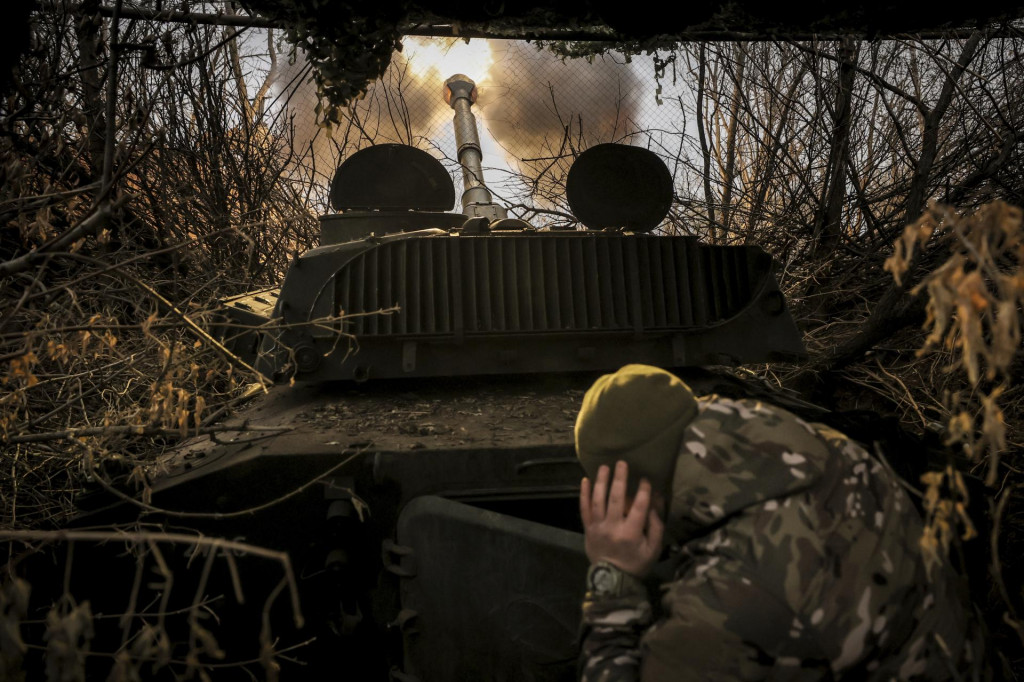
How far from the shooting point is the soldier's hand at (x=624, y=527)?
6.40ft

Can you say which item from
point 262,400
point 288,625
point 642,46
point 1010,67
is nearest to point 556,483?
point 288,625

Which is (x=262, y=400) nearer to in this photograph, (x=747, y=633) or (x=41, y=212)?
(x=41, y=212)

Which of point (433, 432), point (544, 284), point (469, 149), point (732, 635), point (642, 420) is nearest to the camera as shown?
point (732, 635)

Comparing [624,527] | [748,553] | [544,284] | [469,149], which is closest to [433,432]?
[544,284]

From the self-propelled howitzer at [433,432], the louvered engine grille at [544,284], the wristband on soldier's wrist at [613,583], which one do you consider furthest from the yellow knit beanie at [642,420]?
the louvered engine grille at [544,284]

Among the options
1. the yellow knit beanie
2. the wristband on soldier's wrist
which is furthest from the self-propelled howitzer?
the yellow knit beanie

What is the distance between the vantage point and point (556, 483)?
2.84 metres

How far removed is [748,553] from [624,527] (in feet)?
1.12

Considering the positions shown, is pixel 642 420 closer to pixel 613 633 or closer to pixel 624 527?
pixel 624 527

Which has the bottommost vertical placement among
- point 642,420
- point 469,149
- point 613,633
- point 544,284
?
point 613,633

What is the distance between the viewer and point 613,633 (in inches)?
77.0

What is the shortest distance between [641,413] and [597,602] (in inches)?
18.5

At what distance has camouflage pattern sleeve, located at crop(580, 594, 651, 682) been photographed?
1915mm

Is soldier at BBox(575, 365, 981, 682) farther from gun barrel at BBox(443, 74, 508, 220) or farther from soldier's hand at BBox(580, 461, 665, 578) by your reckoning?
gun barrel at BBox(443, 74, 508, 220)
